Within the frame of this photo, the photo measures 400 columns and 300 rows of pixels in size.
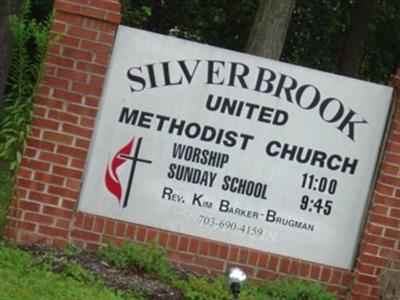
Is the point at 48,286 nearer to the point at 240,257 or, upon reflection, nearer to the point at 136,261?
the point at 136,261

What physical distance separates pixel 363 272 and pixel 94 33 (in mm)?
2914

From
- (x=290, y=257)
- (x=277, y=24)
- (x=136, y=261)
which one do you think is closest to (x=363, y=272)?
(x=290, y=257)

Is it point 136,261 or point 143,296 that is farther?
point 136,261

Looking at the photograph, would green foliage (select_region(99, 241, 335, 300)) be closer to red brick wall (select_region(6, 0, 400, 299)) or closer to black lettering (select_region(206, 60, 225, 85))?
red brick wall (select_region(6, 0, 400, 299))

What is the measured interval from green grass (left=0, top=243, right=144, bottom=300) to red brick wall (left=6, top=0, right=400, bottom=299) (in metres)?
0.50

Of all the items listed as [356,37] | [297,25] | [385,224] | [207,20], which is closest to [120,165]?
[385,224]

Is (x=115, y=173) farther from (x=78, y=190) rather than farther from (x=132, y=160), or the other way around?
(x=78, y=190)

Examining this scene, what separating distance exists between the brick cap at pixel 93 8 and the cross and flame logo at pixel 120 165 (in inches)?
39.9

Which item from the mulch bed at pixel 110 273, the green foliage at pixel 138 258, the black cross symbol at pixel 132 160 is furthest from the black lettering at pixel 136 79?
the mulch bed at pixel 110 273

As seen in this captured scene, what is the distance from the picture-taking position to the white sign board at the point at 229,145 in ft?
21.6

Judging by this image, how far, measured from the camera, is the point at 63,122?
642 centimetres

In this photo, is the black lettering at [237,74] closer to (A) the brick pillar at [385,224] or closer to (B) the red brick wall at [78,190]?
(B) the red brick wall at [78,190]

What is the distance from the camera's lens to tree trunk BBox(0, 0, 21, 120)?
11562 mm

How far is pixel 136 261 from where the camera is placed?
6.33 m
